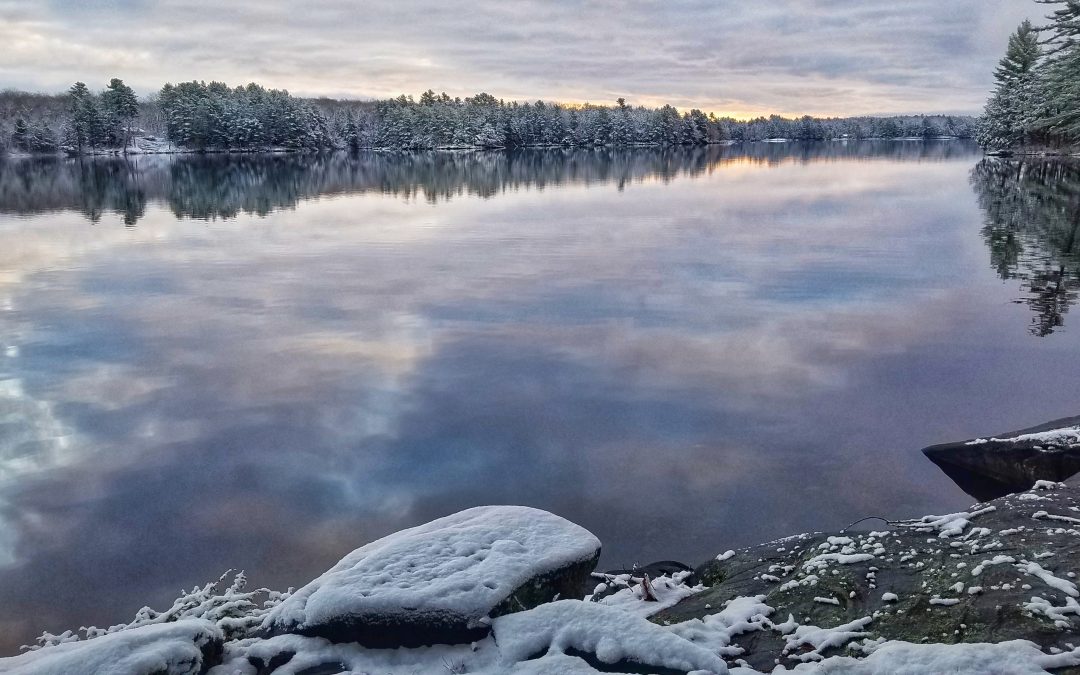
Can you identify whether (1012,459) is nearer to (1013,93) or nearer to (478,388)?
(478,388)

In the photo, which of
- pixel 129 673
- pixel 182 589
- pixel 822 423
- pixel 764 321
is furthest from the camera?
pixel 764 321

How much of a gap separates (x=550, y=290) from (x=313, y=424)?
473 inches

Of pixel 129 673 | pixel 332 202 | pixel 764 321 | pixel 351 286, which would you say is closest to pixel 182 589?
pixel 129 673

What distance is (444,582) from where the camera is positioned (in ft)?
20.8

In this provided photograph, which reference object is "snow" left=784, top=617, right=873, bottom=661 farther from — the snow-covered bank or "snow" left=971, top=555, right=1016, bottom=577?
"snow" left=971, top=555, right=1016, bottom=577

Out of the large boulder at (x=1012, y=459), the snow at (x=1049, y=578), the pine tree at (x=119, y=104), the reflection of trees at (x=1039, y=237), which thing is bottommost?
the large boulder at (x=1012, y=459)

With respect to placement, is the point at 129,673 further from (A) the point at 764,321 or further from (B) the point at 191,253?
(B) the point at 191,253

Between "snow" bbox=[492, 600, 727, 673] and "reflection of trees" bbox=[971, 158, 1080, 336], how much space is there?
Result: 1828 centimetres

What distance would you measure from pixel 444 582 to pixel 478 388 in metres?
9.10

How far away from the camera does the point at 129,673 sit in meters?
5.31

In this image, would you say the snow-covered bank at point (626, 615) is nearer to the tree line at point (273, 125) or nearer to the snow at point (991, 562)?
the snow at point (991, 562)

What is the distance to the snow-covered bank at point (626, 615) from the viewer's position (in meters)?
5.39

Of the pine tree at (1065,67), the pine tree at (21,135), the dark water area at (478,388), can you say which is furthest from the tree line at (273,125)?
the pine tree at (1065,67)

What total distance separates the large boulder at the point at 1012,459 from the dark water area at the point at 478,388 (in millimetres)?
503
